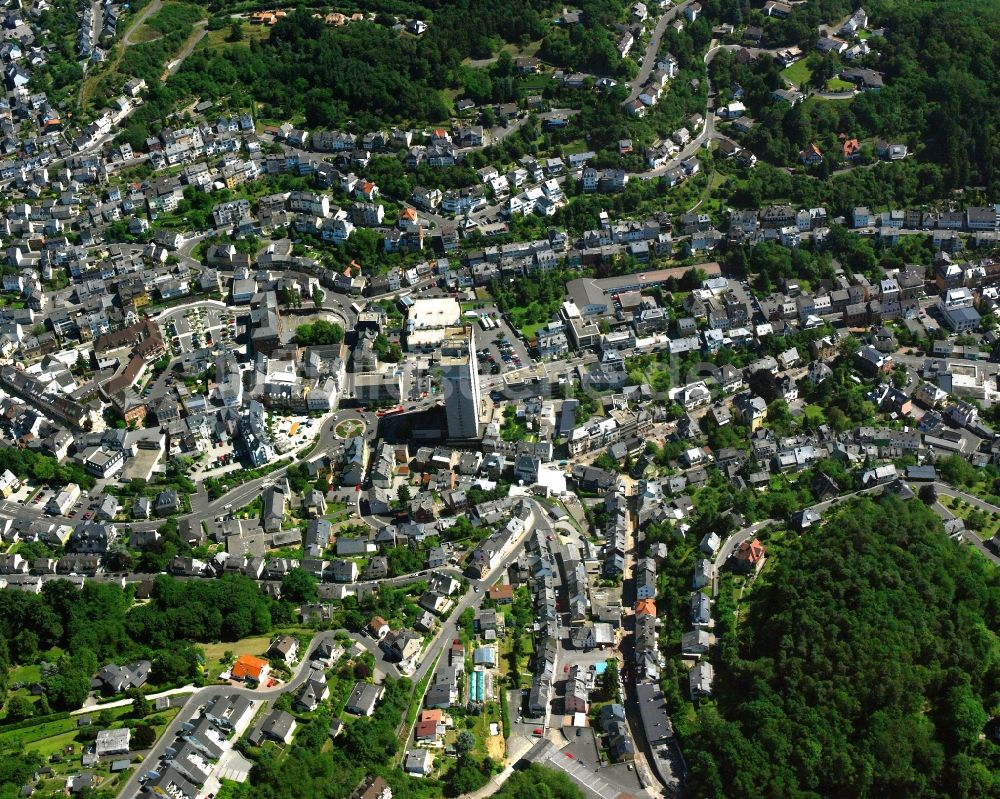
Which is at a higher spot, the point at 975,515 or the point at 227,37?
the point at 227,37

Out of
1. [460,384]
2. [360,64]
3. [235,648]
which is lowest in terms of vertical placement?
[235,648]

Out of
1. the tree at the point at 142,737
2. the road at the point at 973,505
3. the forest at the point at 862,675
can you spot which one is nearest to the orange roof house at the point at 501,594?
the forest at the point at 862,675

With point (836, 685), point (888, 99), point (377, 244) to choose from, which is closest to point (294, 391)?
point (377, 244)

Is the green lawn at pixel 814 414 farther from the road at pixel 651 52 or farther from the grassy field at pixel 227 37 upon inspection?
the grassy field at pixel 227 37

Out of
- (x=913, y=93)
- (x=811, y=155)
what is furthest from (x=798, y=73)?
(x=811, y=155)

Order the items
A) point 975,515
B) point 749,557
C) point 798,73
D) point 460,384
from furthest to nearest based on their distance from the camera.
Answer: point 798,73 → point 460,384 → point 975,515 → point 749,557

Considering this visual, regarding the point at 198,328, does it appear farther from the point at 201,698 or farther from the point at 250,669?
the point at 201,698

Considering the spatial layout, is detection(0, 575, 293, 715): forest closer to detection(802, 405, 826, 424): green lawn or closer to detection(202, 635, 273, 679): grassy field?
detection(202, 635, 273, 679): grassy field
